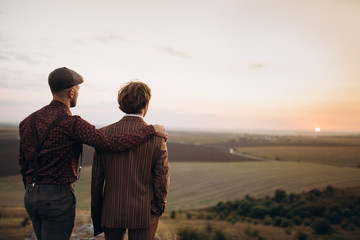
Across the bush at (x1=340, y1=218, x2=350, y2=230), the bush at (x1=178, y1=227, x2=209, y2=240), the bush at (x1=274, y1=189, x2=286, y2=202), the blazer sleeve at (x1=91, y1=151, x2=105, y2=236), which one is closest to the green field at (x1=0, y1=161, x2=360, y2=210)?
the bush at (x1=274, y1=189, x2=286, y2=202)

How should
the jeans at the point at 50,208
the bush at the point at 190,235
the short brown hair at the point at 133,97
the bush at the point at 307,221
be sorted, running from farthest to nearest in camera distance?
1. the bush at the point at 307,221
2. the bush at the point at 190,235
3. the short brown hair at the point at 133,97
4. the jeans at the point at 50,208

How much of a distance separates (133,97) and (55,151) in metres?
0.81

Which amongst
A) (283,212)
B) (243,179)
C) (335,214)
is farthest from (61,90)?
(243,179)

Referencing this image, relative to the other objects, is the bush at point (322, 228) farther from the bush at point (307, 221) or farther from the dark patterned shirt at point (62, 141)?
the dark patterned shirt at point (62, 141)

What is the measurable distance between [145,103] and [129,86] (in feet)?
0.72

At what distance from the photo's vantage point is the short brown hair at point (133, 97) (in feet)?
7.69

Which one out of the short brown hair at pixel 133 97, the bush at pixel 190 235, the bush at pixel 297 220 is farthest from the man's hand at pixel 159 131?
the bush at pixel 297 220

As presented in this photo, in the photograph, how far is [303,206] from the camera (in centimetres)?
1355

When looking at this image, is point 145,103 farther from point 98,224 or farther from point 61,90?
point 98,224

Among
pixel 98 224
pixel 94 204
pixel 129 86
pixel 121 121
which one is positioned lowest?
pixel 98 224

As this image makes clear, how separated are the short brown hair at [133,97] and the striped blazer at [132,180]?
0.09m

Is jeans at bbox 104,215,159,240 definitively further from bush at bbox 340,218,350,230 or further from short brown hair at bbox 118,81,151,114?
bush at bbox 340,218,350,230

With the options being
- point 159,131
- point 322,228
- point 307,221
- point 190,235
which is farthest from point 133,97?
point 307,221

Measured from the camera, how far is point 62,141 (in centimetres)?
214
